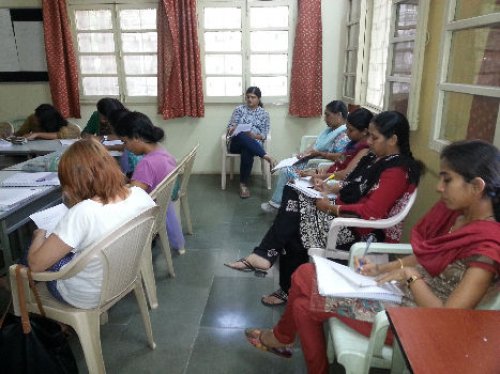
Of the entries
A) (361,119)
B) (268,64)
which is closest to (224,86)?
(268,64)

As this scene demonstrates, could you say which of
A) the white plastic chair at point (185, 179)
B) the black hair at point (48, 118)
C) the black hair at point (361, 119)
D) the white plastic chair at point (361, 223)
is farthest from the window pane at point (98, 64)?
the white plastic chair at point (361, 223)

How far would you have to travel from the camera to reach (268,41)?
4516 millimetres

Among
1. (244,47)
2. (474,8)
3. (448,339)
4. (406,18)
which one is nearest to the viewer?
(448,339)

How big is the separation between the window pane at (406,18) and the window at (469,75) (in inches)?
18.6

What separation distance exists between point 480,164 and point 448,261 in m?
0.31

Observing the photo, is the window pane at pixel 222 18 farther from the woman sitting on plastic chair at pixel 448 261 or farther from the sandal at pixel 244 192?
the woman sitting on plastic chair at pixel 448 261

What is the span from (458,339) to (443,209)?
708mm

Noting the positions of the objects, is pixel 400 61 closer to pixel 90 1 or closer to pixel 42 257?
pixel 42 257

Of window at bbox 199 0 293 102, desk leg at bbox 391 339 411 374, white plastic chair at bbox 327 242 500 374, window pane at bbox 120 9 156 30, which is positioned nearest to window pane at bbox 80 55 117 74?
window pane at bbox 120 9 156 30

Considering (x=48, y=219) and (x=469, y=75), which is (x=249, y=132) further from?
(x=48, y=219)

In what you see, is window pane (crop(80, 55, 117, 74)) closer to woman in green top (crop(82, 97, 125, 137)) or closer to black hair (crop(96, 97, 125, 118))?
woman in green top (crop(82, 97, 125, 137))

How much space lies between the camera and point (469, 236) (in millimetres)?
1115

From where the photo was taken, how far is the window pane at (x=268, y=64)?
15.0ft

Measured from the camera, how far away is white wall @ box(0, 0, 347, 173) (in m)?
4.55
